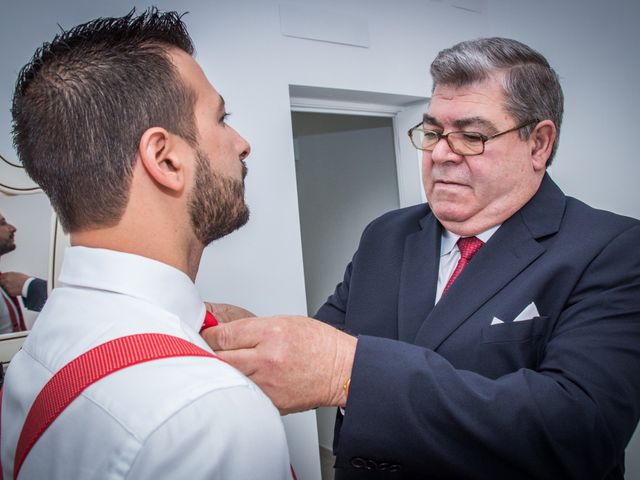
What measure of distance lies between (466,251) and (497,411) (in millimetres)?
538

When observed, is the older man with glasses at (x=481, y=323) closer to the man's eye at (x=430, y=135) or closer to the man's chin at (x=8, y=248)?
the man's eye at (x=430, y=135)

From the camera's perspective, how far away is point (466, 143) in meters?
1.43

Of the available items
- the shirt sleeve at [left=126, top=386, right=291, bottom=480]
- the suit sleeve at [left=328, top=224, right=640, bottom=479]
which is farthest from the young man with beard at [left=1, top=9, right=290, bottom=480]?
the suit sleeve at [left=328, top=224, right=640, bottom=479]

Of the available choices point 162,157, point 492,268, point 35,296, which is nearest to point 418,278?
point 492,268

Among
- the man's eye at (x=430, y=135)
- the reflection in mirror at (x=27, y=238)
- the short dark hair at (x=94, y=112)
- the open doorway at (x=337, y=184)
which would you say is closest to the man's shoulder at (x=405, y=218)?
the man's eye at (x=430, y=135)

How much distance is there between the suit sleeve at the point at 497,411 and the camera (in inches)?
38.6

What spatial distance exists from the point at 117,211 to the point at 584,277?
3.27 ft

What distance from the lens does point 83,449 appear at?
2.10 ft

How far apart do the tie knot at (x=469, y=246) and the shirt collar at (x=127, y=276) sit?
2.71 feet

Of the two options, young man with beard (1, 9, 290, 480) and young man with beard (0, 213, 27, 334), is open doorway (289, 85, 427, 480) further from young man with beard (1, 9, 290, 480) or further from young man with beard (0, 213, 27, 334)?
young man with beard (1, 9, 290, 480)

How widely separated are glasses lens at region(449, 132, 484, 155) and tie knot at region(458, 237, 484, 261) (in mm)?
234

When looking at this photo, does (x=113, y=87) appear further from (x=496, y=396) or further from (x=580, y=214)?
(x=580, y=214)

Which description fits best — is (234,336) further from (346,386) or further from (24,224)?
(24,224)

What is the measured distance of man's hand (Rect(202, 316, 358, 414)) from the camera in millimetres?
921
